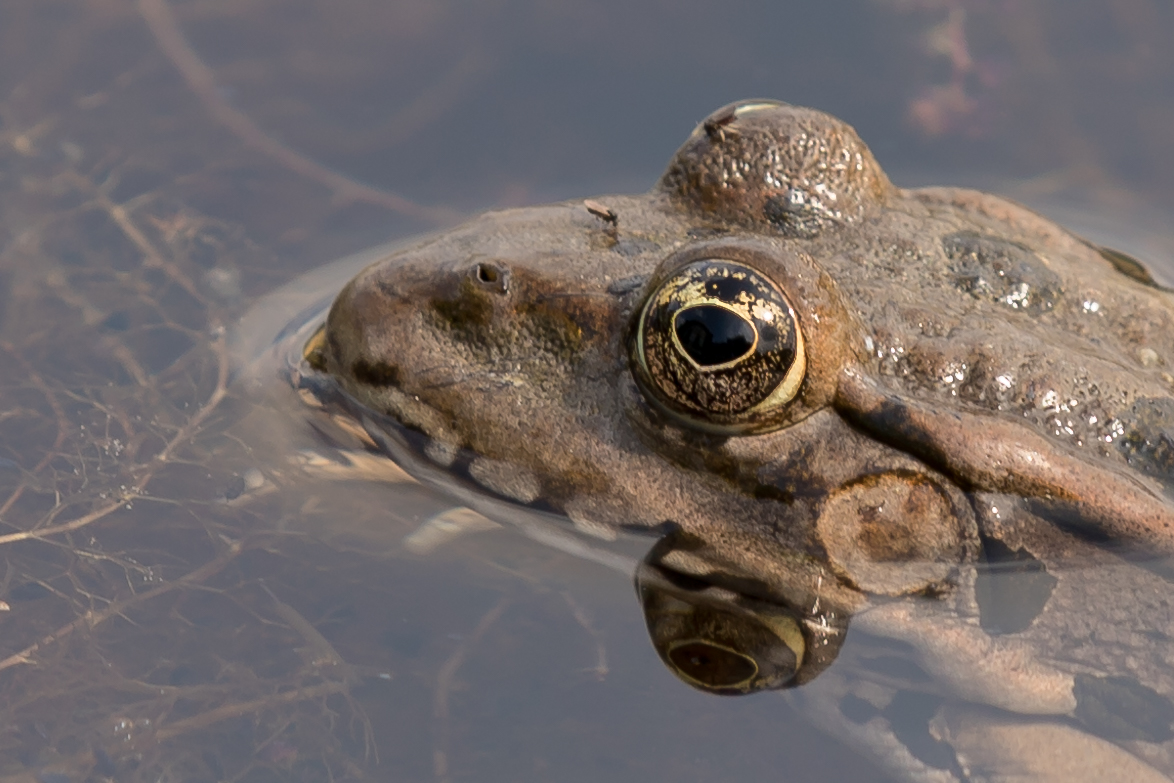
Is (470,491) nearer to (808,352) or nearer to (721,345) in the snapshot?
(721,345)

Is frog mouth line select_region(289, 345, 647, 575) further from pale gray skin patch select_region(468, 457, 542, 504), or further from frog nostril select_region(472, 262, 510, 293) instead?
frog nostril select_region(472, 262, 510, 293)

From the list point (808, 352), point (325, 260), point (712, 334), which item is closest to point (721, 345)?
point (712, 334)

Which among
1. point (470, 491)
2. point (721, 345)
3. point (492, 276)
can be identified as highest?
point (721, 345)

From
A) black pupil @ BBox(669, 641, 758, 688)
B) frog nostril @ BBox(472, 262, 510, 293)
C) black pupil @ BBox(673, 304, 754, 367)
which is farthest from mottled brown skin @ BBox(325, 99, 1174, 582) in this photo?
black pupil @ BBox(669, 641, 758, 688)

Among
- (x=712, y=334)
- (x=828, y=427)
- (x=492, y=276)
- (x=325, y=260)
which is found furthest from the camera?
(x=325, y=260)

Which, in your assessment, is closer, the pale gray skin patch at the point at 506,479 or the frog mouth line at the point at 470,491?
the pale gray skin patch at the point at 506,479

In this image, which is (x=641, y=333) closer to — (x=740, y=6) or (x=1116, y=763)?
(x=1116, y=763)

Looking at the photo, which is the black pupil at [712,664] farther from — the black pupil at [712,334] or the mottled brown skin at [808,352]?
the black pupil at [712,334]

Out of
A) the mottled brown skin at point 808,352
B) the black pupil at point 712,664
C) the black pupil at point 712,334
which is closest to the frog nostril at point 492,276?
the mottled brown skin at point 808,352

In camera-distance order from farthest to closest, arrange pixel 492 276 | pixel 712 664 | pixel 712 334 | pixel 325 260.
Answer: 1. pixel 325 260
2. pixel 712 664
3. pixel 492 276
4. pixel 712 334
